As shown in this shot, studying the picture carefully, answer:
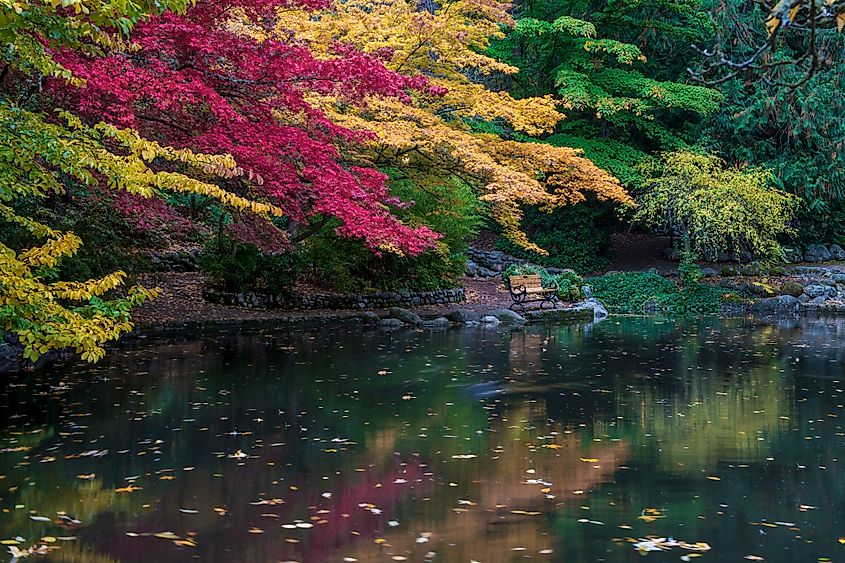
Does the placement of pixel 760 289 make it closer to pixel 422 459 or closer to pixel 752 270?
pixel 752 270

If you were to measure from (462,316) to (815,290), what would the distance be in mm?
9401

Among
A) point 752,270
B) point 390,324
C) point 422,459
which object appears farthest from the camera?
point 752,270

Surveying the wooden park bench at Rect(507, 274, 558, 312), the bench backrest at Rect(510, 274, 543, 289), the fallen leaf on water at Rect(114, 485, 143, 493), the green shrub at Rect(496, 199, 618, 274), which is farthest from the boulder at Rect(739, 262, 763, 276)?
the fallen leaf on water at Rect(114, 485, 143, 493)

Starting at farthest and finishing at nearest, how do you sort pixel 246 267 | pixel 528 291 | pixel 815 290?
pixel 815 290 < pixel 528 291 < pixel 246 267

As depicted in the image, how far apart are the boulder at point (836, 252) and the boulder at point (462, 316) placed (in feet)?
43.8

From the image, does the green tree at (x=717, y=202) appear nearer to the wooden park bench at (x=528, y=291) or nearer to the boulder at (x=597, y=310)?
the boulder at (x=597, y=310)

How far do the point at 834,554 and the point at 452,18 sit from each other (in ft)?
45.6

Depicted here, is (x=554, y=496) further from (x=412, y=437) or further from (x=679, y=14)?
(x=679, y=14)

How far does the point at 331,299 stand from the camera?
1603 centimetres

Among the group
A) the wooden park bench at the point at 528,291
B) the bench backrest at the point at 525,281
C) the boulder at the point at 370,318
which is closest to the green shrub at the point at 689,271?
the wooden park bench at the point at 528,291

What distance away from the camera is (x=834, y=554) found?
A: 4.18m

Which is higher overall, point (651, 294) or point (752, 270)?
point (752, 270)

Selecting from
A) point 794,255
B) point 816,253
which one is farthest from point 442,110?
point 816,253

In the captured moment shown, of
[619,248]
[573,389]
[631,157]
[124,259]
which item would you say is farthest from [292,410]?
[619,248]
